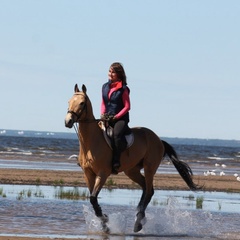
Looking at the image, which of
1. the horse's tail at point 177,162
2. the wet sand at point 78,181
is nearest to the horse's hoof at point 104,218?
the horse's tail at point 177,162

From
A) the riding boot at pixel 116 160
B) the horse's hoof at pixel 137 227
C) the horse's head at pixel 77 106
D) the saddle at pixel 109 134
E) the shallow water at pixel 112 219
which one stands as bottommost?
the shallow water at pixel 112 219

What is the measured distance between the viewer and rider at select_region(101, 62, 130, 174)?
584 inches

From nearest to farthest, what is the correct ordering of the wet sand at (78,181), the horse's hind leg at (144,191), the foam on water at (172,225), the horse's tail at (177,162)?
1. the foam on water at (172,225)
2. the horse's hind leg at (144,191)
3. the horse's tail at (177,162)
4. the wet sand at (78,181)

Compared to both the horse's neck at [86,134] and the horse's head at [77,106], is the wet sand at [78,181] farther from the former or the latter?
the horse's head at [77,106]

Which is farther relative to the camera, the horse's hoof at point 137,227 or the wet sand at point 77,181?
the wet sand at point 77,181

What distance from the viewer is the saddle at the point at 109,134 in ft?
48.6

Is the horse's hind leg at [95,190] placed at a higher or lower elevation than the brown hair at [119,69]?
lower

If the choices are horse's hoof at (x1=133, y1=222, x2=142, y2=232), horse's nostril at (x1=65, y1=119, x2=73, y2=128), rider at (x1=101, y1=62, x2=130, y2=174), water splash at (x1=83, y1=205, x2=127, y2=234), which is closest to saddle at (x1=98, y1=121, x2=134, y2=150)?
rider at (x1=101, y1=62, x2=130, y2=174)

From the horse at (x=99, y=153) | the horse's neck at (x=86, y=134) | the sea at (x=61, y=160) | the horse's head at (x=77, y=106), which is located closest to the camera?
the horse's head at (x=77, y=106)

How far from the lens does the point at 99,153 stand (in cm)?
1458

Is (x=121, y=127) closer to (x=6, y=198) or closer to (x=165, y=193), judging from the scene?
(x=6, y=198)

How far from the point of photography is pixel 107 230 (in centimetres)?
1495

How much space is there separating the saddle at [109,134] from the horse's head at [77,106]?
0.57 m

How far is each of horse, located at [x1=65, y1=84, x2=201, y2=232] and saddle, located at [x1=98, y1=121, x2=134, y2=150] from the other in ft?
0.23
